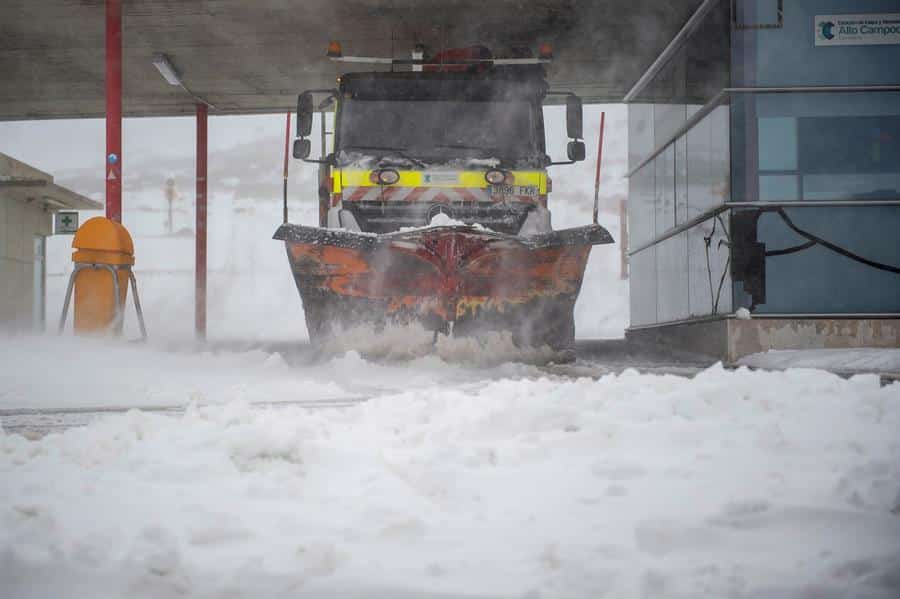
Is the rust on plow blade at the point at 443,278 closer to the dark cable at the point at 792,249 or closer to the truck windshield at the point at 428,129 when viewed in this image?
the truck windshield at the point at 428,129

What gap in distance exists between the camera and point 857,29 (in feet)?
26.0

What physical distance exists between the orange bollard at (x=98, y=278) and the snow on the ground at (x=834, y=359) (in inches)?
226

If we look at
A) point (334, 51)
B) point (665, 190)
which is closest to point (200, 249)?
point (334, 51)

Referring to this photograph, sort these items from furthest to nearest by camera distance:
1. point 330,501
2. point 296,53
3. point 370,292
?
point 296,53 < point 370,292 < point 330,501

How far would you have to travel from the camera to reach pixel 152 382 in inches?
216

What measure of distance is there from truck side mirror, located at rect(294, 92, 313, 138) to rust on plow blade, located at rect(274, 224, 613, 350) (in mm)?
1344

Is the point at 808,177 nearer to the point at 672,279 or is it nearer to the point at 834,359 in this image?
the point at 834,359

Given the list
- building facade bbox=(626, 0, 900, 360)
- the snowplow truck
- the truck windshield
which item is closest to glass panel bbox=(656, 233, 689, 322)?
building facade bbox=(626, 0, 900, 360)

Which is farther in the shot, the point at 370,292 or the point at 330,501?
the point at 370,292

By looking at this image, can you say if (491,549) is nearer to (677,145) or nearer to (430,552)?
(430,552)

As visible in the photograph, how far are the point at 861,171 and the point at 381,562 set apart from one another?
736cm

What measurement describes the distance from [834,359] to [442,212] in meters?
3.42

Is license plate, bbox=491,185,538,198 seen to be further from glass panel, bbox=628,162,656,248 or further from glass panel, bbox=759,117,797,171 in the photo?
glass panel, bbox=628,162,656,248

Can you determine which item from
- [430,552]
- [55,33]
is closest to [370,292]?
[430,552]
